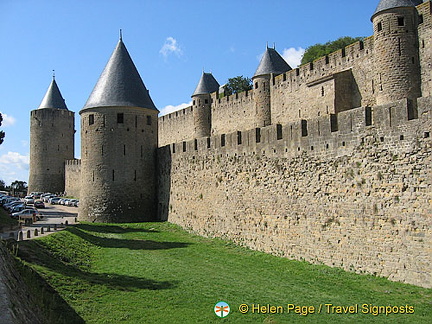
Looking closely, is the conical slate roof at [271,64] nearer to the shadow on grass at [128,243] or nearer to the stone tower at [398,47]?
the stone tower at [398,47]

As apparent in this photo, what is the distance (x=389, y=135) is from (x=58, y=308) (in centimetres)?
868

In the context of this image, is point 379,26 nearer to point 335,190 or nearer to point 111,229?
point 335,190

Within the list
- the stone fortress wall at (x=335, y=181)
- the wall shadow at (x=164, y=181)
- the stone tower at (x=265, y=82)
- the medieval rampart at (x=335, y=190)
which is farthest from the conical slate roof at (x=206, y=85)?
the medieval rampart at (x=335, y=190)

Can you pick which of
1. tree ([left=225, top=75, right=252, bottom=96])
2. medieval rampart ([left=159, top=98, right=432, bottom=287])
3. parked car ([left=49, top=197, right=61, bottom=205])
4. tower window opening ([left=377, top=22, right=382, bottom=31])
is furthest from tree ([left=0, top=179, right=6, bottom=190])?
tower window opening ([left=377, top=22, right=382, bottom=31])

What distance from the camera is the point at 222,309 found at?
9.46 meters

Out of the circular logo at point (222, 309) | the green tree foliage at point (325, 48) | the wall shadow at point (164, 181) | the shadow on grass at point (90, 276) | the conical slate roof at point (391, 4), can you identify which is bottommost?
the circular logo at point (222, 309)

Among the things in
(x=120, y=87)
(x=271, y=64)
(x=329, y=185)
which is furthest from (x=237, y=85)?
(x=329, y=185)

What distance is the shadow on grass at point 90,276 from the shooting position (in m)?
11.3

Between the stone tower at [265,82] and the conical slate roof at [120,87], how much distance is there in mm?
9791

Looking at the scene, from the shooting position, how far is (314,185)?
14258 mm

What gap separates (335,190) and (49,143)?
44609mm

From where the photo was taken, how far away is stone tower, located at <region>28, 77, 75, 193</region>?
170ft

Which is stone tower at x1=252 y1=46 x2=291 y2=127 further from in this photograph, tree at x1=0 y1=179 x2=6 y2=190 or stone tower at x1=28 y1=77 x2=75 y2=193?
tree at x1=0 y1=179 x2=6 y2=190

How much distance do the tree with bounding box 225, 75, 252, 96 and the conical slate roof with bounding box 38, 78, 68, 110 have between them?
1886cm
